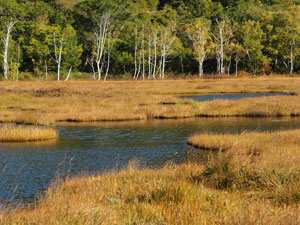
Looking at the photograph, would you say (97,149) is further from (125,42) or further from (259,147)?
(125,42)

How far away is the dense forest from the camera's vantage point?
3132 inches

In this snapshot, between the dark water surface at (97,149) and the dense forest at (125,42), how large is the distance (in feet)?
169

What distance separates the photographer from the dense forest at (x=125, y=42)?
261 feet

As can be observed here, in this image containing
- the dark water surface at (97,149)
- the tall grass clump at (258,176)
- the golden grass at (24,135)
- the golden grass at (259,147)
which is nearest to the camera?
the tall grass clump at (258,176)

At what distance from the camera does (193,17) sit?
109 meters

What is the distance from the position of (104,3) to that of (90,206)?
79316 millimetres

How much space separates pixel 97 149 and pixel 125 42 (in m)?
71.1

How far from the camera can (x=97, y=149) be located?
20.1 metres

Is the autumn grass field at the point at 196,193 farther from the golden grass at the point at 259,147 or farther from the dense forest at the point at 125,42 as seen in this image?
the dense forest at the point at 125,42

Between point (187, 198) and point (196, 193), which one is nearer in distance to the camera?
point (187, 198)

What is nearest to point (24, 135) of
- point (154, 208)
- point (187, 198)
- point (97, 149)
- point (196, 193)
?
point (97, 149)

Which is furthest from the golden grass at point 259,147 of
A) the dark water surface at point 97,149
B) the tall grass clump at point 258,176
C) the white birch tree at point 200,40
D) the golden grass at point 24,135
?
the white birch tree at point 200,40

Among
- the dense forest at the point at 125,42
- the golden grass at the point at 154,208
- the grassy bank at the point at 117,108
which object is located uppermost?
the dense forest at the point at 125,42

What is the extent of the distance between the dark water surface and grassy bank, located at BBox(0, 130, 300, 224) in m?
1.72
